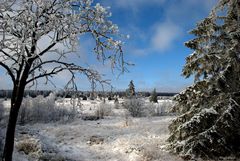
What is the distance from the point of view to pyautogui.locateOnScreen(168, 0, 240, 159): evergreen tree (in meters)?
9.77

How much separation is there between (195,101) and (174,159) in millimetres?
2544

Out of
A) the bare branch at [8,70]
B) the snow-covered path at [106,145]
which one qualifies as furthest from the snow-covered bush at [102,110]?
the bare branch at [8,70]

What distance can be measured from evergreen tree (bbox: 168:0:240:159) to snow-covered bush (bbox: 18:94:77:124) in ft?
79.3

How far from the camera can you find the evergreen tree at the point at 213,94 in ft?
32.1

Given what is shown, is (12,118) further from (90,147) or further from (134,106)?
(134,106)

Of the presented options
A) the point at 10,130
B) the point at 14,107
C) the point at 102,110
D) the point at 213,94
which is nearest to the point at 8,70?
the point at 14,107

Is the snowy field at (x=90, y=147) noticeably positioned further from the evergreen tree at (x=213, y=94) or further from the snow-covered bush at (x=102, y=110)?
the snow-covered bush at (x=102, y=110)

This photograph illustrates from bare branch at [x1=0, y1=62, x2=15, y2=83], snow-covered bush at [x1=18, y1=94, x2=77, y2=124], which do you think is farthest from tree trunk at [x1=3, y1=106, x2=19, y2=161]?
snow-covered bush at [x1=18, y1=94, x2=77, y2=124]

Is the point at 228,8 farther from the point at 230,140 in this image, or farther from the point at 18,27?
the point at 18,27

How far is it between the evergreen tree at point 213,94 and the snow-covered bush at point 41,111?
24.2 meters

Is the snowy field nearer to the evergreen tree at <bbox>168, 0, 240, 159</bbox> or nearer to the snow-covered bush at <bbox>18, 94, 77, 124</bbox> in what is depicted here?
the evergreen tree at <bbox>168, 0, 240, 159</bbox>

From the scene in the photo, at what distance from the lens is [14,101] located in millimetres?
6840

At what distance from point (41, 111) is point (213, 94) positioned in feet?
91.5

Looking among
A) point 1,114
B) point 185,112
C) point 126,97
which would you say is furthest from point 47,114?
point 185,112
